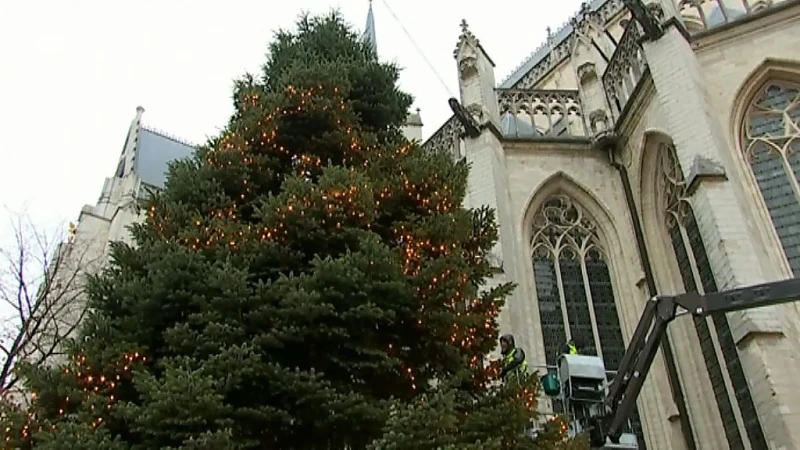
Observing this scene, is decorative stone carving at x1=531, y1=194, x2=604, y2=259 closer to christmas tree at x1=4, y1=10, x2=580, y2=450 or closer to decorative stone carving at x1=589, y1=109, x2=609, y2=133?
decorative stone carving at x1=589, y1=109, x2=609, y2=133

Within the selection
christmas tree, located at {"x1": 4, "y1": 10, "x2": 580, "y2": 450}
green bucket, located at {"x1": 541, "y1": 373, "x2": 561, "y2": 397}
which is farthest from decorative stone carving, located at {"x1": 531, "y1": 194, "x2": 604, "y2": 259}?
green bucket, located at {"x1": 541, "y1": 373, "x2": 561, "y2": 397}

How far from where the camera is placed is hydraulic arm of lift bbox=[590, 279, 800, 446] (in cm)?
720

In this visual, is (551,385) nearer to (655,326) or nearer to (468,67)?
(655,326)

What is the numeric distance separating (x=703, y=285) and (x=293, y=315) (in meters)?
7.78

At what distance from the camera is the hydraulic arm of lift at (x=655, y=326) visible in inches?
283

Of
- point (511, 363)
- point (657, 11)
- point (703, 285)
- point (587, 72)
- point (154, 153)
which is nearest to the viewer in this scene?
point (511, 363)

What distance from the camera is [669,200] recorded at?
12789mm

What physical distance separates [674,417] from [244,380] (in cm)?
791

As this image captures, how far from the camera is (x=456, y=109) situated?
555 inches

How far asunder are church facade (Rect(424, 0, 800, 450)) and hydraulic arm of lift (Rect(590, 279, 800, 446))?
210 centimetres

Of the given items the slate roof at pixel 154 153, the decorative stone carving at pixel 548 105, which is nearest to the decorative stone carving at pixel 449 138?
the decorative stone carving at pixel 548 105

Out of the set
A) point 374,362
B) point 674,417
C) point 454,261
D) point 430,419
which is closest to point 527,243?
point 674,417

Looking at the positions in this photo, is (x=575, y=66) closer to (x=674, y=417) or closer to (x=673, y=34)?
(x=673, y=34)

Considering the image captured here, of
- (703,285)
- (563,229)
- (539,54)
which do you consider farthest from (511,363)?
(539,54)
